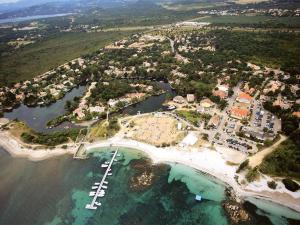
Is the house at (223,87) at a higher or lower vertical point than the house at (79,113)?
higher

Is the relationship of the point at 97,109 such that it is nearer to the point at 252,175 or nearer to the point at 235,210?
the point at 252,175

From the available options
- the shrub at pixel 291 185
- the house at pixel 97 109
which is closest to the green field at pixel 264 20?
the house at pixel 97 109

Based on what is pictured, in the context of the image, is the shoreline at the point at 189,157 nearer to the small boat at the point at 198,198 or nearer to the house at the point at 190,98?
the small boat at the point at 198,198

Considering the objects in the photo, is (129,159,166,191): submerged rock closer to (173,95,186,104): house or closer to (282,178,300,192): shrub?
(282,178,300,192): shrub

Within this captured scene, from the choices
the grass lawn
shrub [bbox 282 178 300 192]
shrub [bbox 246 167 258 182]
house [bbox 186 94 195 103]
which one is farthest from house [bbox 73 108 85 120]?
shrub [bbox 282 178 300 192]

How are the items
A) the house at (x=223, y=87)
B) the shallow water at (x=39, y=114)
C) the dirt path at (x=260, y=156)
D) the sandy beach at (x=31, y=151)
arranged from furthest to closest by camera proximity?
the house at (x=223, y=87) → the shallow water at (x=39, y=114) → the sandy beach at (x=31, y=151) → the dirt path at (x=260, y=156)

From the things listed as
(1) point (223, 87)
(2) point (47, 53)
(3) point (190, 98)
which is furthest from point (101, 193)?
(2) point (47, 53)

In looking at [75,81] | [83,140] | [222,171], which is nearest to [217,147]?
[222,171]
